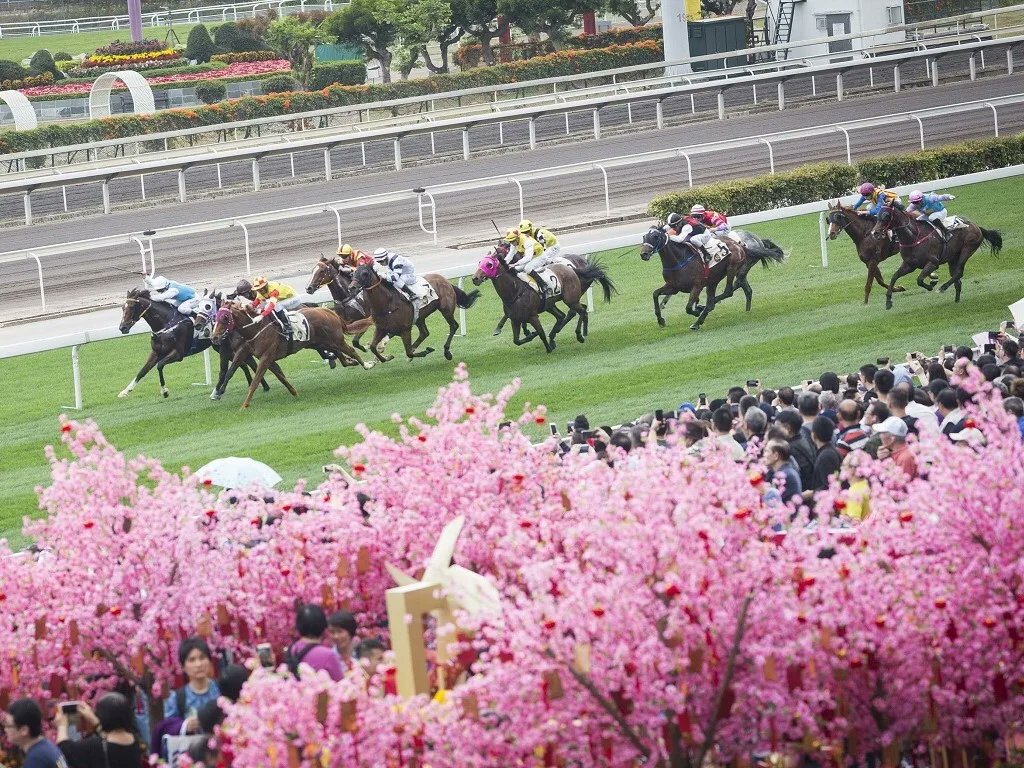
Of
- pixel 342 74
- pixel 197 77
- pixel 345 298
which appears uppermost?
pixel 197 77

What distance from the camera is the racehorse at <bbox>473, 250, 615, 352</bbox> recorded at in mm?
15445

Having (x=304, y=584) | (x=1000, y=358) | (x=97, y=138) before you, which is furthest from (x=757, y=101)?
(x=304, y=584)

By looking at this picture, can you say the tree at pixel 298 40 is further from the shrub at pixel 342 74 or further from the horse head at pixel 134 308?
the horse head at pixel 134 308

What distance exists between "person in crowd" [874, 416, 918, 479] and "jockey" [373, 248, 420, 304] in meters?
7.37

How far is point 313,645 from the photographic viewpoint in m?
6.18

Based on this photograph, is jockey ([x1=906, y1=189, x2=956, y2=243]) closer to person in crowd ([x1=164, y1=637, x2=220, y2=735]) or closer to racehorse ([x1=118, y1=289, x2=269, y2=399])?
racehorse ([x1=118, y1=289, x2=269, y2=399])

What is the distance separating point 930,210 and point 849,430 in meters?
7.70

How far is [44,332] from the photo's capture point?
18.4m

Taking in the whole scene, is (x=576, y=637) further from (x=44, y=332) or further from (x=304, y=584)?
(x=44, y=332)

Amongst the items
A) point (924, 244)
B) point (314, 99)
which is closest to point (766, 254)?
point (924, 244)

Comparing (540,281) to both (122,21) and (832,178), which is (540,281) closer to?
(832,178)

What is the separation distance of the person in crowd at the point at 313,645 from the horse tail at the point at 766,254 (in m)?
11.1

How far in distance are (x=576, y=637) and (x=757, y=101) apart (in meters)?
27.4


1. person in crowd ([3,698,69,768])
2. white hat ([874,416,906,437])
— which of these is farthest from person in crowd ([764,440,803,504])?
person in crowd ([3,698,69,768])
